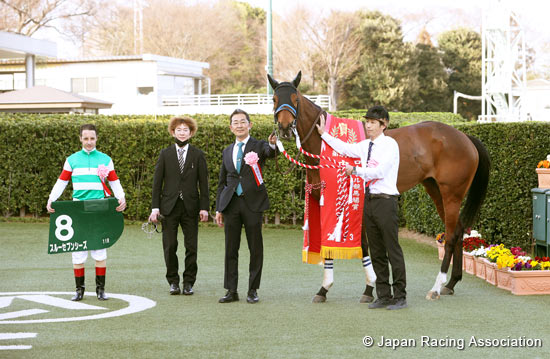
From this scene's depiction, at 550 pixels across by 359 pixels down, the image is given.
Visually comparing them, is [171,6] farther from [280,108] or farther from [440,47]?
[280,108]

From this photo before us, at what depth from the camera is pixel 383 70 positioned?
50.6 m

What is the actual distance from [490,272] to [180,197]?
347 centimetres

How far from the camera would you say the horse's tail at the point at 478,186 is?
783cm

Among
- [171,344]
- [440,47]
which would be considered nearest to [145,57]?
[440,47]

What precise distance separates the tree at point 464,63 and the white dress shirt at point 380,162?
47.6 metres

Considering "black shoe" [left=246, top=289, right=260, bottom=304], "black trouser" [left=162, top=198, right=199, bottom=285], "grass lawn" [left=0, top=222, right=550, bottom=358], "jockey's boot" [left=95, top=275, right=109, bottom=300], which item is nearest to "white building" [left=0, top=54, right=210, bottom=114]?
"grass lawn" [left=0, top=222, right=550, bottom=358]

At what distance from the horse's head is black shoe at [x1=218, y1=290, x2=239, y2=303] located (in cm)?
162

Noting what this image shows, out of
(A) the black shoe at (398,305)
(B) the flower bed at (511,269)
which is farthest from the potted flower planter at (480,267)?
(A) the black shoe at (398,305)

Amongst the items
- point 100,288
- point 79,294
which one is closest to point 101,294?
point 100,288

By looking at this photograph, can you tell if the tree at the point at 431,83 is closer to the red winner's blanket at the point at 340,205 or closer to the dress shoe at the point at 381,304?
the red winner's blanket at the point at 340,205

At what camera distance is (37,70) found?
38.9 metres

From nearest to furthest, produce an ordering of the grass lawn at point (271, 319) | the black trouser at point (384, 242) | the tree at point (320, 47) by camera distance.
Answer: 1. the grass lawn at point (271, 319)
2. the black trouser at point (384, 242)
3. the tree at point (320, 47)

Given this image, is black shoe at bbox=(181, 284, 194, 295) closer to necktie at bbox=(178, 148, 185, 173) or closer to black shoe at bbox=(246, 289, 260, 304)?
black shoe at bbox=(246, 289, 260, 304)

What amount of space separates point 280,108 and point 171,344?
2.43 meters
